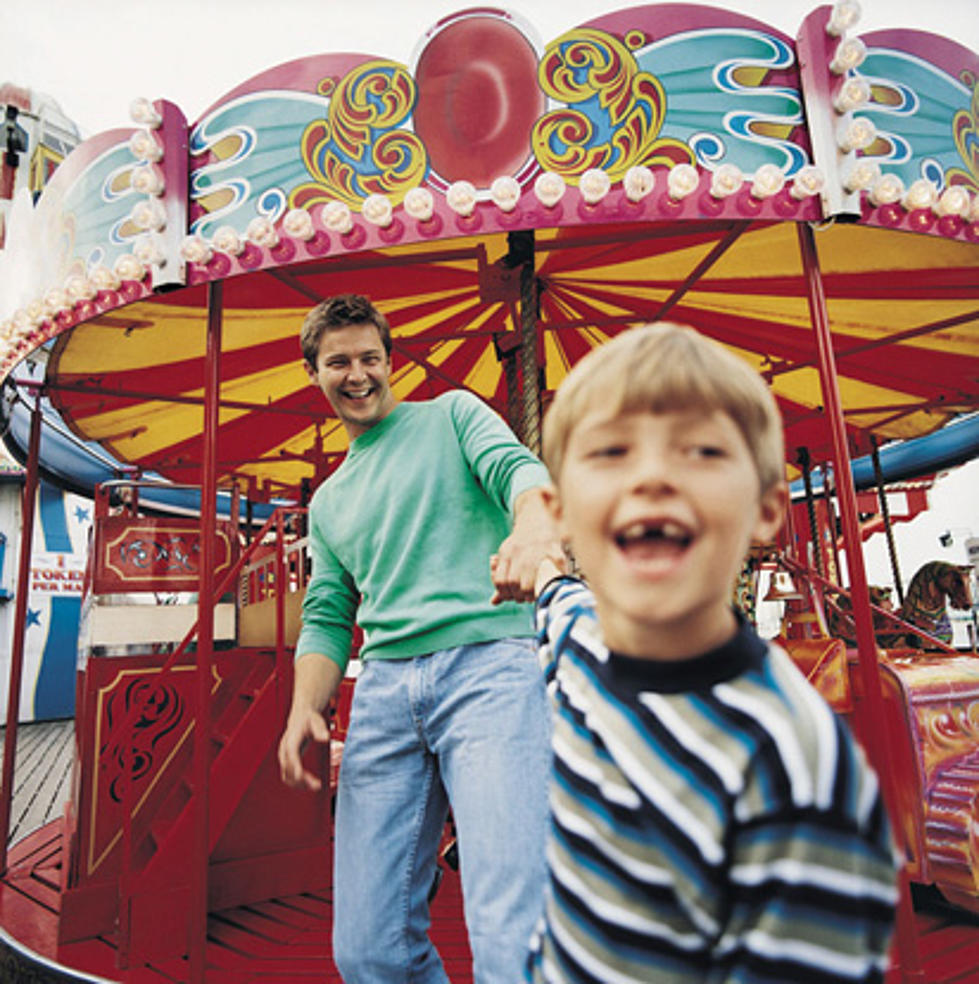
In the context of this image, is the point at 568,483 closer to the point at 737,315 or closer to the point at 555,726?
the point at 555,726

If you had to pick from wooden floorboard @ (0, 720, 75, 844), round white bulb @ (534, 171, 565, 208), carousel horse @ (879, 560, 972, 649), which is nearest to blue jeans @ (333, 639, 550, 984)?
round white bulb @ (534, 171, 565, 208)

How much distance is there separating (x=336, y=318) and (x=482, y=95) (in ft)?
4.12

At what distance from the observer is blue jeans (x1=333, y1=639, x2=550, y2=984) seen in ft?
3.68

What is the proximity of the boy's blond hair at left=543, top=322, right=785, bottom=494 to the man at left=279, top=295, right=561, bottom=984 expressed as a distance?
36 centimetres

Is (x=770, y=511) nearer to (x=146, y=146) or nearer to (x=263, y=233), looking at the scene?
(x=263, y=233)

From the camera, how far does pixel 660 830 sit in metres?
0.60

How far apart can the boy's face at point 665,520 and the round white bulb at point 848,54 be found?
2265 mm

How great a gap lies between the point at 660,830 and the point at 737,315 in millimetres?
4763

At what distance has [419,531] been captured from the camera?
4.48 ft

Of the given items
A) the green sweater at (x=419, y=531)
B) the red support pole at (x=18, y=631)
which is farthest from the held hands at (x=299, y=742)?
the red support pole at (x=18, y=631)

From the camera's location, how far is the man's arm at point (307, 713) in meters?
1.32

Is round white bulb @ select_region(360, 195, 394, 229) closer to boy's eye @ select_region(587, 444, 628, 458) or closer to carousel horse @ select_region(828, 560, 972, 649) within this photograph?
boy's eye @ select_region(587, 444, 628, 458)

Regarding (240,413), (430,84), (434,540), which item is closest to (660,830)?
(434,540)

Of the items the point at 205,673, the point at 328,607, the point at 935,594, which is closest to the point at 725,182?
the point at 328,607
